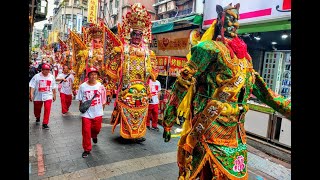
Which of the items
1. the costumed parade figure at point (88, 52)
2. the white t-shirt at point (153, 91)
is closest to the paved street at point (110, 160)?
the white t-shirt at point (153, 91)

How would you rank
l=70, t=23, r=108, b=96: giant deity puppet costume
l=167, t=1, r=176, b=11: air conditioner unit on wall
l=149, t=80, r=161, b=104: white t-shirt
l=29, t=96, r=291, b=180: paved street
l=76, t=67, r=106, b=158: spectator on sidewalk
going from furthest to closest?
l=167, t=1, r=176, b=11: air conditioner unit on wall < l=70, t=23, r=108, b=96: giant deity puppet costume < l=149, t=80, r=161, b=104: white t-shirt < l=76, t=67, r=106, b=158: spectator on sidewalk < l=29, t=96, r=291, b=180: paved street

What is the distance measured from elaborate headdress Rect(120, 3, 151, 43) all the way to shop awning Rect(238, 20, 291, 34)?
10.4 feet

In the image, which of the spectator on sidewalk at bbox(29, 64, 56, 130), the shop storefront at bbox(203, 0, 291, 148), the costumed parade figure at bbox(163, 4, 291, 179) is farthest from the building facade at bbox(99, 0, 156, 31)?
the costumed parade figure at bbox(163, 4, 291, 179)

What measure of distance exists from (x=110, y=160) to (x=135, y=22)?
2818 millimetres

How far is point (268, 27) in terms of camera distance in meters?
6.45

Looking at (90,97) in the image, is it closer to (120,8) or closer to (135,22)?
(135,22)

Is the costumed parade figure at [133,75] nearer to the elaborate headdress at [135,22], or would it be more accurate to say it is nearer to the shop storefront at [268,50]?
the elaborate headdress at [135,22]

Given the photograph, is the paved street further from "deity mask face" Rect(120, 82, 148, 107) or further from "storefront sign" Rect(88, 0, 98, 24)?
"storefront sign" Rect(88, 0, 98, 24)

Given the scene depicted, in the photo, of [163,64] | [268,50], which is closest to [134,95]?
[163,64]

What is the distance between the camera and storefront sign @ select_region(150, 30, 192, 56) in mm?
10273
